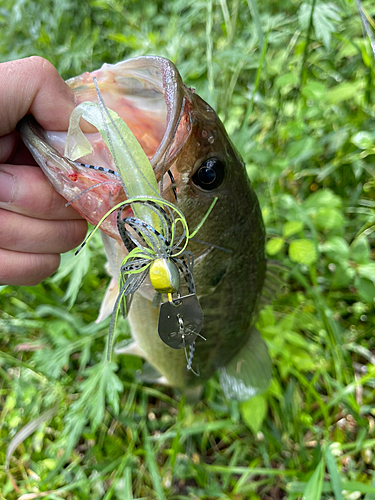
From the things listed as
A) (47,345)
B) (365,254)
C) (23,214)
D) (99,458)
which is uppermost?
(23,214)

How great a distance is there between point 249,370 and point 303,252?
2.04ft

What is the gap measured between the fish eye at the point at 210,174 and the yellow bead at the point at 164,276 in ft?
1.19

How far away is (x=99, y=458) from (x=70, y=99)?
182 centimetres

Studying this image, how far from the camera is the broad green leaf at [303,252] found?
1.73 meters

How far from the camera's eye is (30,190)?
1075 mm

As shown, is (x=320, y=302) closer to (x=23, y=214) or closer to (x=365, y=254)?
(x=365, y=254)

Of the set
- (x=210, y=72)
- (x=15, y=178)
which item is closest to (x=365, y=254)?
(x=210, y=72)

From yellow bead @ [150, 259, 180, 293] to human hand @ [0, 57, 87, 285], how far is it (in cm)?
57

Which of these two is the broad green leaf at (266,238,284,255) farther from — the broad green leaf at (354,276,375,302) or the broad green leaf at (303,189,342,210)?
the broad green leaf at (354,276,375,302)

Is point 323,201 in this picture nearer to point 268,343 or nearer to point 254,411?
point 268,343

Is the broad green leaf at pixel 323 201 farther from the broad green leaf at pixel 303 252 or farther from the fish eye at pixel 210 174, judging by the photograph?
the fish eye at pixel 210 174

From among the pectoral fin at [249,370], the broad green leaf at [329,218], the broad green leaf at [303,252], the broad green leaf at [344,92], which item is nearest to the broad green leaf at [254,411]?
the pectoral fin at [249,370]

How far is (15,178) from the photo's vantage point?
1.07m

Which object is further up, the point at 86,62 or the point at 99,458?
the point at 86,62
